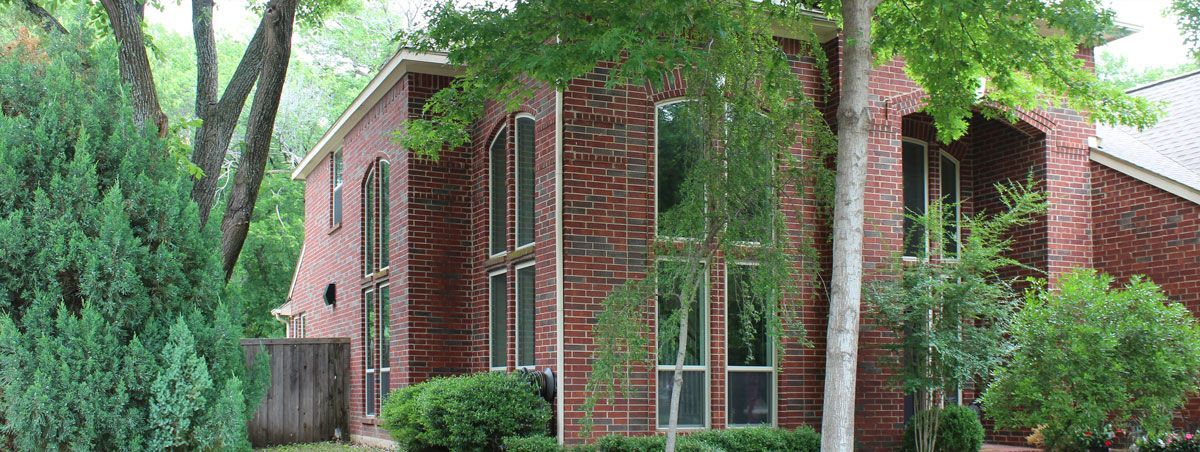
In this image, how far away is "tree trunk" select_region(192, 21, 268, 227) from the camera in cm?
952

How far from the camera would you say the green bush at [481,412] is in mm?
12109

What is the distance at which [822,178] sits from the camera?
10898mm

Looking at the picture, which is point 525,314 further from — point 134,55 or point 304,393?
point 304,393

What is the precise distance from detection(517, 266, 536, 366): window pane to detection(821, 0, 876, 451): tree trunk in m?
4.40

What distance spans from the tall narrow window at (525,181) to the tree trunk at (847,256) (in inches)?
186

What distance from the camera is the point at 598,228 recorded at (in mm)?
12273

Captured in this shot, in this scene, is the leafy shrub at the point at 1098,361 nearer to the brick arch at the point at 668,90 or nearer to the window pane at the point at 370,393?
the brick arch at the point at 668,90

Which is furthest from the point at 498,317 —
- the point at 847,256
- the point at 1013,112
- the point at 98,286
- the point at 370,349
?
the point at 98,286

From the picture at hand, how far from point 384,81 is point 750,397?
7469 mm

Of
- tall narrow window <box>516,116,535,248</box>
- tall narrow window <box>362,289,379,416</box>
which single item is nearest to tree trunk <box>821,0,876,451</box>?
tall narrow window <box>516,116,535,248</box>

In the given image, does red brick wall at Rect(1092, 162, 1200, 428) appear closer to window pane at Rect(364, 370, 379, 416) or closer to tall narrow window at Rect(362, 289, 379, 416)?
tall narrow window at Rect(362, 289, 379, 416)

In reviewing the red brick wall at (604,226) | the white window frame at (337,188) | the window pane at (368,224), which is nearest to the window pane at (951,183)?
the red brick wall at (604,226)

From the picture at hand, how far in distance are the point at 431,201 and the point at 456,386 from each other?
13.0ft

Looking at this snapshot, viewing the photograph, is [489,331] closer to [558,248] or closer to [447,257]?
[447,257]
